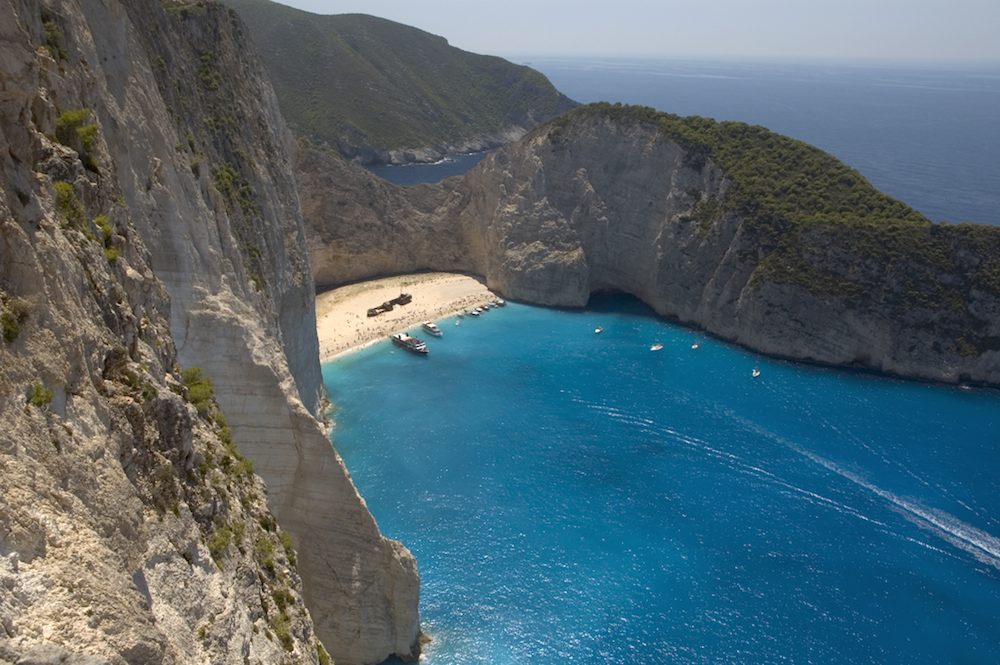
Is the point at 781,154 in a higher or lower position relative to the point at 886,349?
higher

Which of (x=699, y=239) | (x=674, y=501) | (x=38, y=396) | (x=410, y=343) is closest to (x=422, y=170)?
Answer: (x=699, y=239)

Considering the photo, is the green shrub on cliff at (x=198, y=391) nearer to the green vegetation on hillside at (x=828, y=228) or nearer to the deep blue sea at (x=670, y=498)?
the deep blue sea at (x=670, y=498)

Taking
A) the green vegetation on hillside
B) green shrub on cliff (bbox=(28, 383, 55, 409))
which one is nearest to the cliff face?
green shrub on cliff (bbox=(28, 383, 55, 409))

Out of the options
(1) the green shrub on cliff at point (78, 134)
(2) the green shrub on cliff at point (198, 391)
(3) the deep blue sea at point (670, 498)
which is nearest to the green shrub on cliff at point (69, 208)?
(1) the green shrub on cliff at point (78, 134)

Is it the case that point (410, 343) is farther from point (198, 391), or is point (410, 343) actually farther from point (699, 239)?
point (198, 391)

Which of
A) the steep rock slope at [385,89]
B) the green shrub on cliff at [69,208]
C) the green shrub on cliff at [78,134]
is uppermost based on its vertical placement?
the steep rock slope at [385,89]

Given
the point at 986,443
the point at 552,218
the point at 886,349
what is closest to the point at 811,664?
the point at 986,443

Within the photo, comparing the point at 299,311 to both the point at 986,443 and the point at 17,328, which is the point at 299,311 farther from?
the point at 986,443
